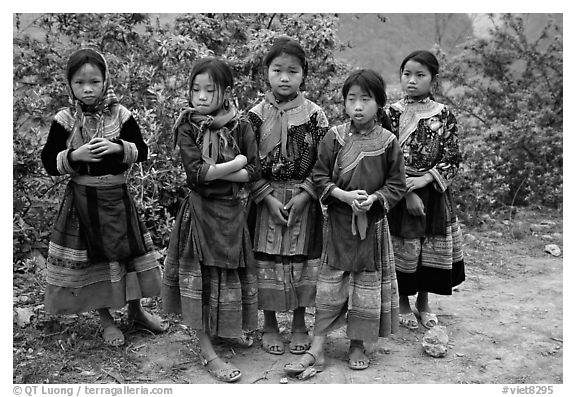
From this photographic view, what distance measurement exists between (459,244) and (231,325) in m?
1.69

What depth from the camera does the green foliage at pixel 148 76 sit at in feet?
16.6

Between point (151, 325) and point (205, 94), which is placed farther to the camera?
point (151, 325)

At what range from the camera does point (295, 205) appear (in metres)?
3.48

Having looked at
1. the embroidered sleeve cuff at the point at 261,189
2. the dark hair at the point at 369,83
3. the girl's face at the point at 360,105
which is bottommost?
the embroidered sleeve cuff at the point at 261,189

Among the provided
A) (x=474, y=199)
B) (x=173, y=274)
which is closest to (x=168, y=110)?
(x=173, y=274)

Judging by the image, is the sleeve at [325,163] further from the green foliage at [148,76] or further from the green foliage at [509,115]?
the green foliage at [509,115]

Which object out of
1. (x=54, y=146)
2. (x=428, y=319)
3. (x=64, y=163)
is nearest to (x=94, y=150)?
(x=64, y=163)

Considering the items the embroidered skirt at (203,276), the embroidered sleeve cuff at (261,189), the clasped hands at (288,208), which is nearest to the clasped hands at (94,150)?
the embroidered skirt at (203,276)

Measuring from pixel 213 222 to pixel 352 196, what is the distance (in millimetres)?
775

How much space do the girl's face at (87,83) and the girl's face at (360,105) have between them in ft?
4.67

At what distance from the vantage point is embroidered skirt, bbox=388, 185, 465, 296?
12.8 feet

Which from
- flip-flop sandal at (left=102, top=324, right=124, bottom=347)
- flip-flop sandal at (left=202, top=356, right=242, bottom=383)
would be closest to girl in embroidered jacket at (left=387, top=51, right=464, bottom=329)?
flip-flop sandal at (left=202, top=356, right=242, bottom=383)

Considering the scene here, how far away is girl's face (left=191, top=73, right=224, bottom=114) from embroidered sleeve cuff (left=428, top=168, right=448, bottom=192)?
4.73 feet

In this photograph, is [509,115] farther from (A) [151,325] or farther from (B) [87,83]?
(B) [87,83]
